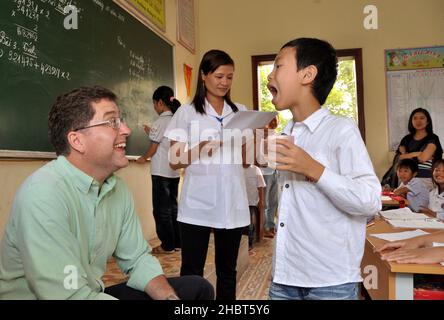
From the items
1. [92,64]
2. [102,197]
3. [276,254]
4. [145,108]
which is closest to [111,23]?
[92,64]

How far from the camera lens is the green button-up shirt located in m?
0.94

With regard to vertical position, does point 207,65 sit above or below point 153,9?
below

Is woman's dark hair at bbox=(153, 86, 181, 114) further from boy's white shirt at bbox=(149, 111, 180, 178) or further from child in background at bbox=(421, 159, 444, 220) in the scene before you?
child in background at bbox=(421, 159, 444, 220)

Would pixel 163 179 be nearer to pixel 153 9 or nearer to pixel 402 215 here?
pixel 153 9

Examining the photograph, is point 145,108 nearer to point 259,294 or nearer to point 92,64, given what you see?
point 92,64

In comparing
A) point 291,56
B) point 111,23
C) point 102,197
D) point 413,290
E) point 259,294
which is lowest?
point 259,294

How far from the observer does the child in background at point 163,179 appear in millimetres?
3574

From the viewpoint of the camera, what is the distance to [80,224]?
107 cm

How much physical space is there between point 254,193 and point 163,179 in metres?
0.83

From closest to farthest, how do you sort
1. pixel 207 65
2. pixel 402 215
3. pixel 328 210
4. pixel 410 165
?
pixel 328 210, pixel 207 65, pixel 402 215, pixel 410 165

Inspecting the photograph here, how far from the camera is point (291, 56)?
1.18 m

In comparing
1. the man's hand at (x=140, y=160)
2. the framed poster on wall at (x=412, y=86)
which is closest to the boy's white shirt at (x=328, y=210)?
the man's hand at (x=140, y=160)

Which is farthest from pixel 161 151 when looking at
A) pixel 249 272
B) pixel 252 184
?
pixel 249 272

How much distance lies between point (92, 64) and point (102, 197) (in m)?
2.20
